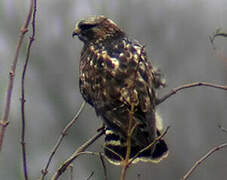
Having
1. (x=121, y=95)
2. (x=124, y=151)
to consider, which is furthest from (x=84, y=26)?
(x=124, y=151)

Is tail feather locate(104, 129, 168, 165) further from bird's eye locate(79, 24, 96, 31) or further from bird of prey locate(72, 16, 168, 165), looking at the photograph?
bird's eye locate(79, 24, 96, 31)

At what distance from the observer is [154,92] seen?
154 inches

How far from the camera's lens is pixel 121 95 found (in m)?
3.74

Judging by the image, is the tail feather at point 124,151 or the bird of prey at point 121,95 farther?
the tail feather at point 124,151

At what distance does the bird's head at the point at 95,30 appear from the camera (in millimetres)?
4512

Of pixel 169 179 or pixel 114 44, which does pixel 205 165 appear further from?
pixel 114 44

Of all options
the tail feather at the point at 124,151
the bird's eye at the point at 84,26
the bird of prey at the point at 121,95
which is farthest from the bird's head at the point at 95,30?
the tail feather at the point at 124,151

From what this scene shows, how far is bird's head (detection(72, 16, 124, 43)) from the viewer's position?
14.8ft

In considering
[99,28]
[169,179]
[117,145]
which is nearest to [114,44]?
[99,28]

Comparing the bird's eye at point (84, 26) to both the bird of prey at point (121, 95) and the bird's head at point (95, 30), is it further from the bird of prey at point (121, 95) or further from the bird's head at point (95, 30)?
the bird of prey at point (121, 95)

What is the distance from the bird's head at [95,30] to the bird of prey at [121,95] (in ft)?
0.89

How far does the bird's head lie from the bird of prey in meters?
0.27

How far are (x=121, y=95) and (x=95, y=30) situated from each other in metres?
0.94

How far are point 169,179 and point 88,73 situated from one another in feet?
25.8
